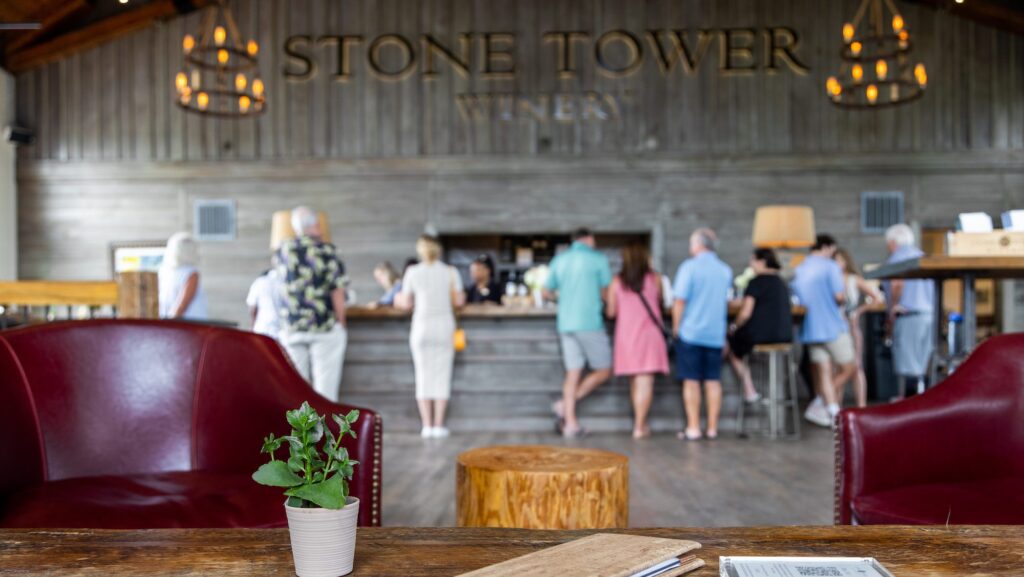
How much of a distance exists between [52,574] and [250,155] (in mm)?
10133

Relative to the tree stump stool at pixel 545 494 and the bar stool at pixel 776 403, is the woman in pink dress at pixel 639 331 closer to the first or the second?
the bar stool at pixel 776 403

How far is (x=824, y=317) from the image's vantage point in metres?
7.04

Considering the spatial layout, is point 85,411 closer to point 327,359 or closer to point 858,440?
point 858,440

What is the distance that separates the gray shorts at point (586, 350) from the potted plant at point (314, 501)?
17.9 feet

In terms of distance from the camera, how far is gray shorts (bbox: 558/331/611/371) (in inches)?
266

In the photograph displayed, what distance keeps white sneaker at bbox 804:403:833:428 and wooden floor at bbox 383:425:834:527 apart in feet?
1.22

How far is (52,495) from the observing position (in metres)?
2.26

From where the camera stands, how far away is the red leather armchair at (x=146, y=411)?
240 cm

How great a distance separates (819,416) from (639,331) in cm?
187

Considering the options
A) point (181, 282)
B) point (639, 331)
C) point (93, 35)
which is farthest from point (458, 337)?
point (93, 35)

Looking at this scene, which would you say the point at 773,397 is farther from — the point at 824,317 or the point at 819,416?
the point at 819,416

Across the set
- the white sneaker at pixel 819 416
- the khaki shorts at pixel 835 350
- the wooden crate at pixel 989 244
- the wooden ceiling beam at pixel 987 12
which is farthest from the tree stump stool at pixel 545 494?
the wooden ceiling beam at pixel 987 12

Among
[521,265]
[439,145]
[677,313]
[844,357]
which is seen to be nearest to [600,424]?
[677,313]

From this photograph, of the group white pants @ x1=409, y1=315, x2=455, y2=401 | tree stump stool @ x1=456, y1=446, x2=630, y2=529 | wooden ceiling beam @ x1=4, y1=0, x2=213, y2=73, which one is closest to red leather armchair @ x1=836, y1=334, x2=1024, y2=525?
tree stump stool @ x1=456, y1=446, x2=630, y2=529
